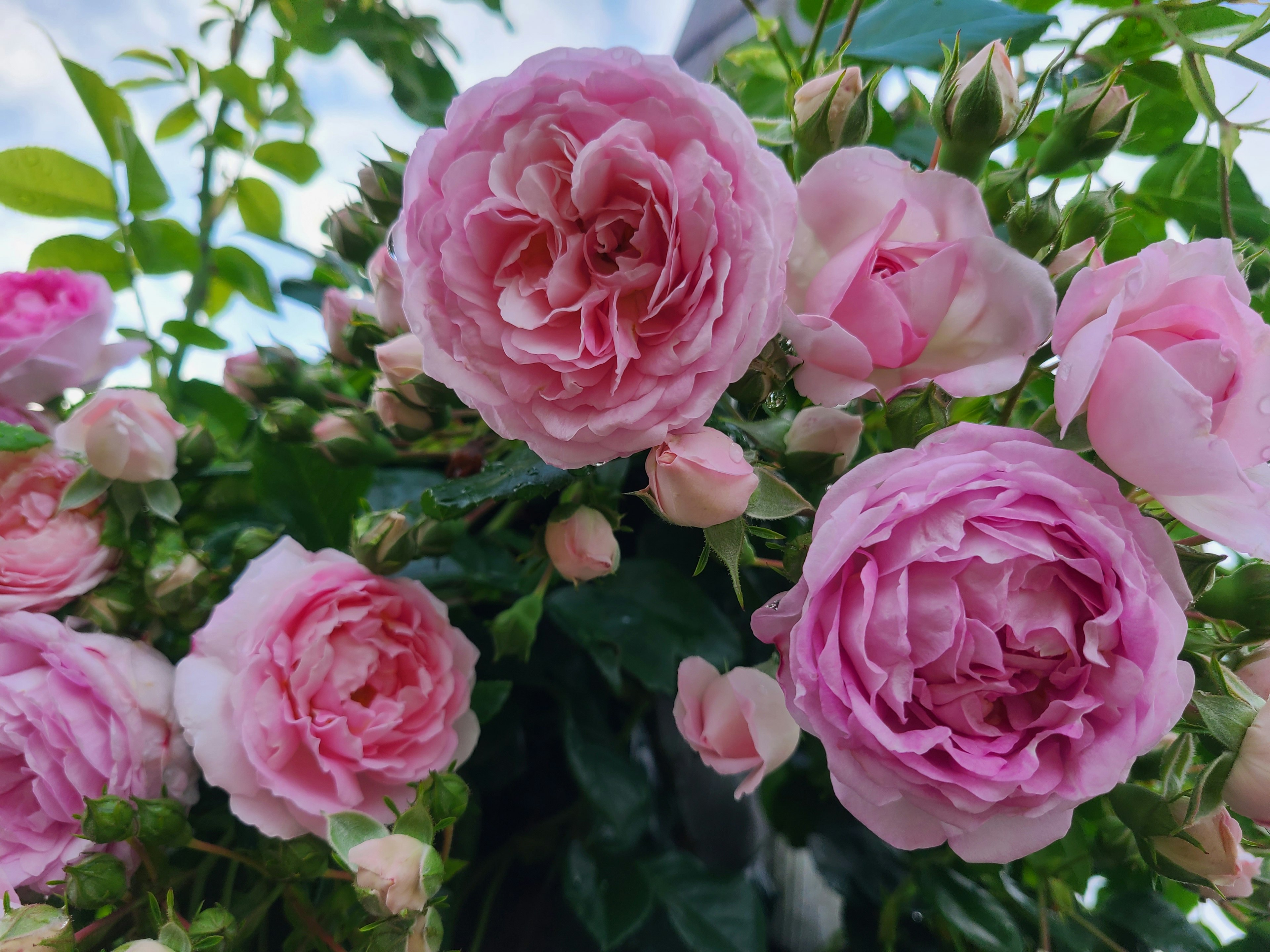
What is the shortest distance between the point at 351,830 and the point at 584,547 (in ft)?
0.55

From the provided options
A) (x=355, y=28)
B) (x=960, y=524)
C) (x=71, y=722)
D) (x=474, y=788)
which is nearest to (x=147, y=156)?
(x=355, y=28)

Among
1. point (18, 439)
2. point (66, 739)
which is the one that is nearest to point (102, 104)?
point (18, 439)

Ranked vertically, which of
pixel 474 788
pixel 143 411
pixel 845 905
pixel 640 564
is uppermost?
pixel 143 411

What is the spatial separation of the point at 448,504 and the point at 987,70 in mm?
312

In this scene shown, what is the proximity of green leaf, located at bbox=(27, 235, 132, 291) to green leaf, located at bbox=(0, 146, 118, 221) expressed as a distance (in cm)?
2

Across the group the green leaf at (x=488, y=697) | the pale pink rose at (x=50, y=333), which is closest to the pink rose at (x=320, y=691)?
the green leaf at (x=488, y=697)

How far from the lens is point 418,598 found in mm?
404

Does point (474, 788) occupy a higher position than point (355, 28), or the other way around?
point (355, 28)

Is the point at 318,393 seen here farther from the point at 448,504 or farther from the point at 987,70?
the point at 987,70

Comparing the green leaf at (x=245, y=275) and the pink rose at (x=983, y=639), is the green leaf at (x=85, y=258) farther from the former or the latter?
the pink rose at (x=983, y=639)

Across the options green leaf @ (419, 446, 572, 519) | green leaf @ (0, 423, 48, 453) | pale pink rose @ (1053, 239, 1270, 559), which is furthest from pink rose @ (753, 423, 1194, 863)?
green leaf @ (0, 423, 48, 453)

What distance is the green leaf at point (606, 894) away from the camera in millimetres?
444

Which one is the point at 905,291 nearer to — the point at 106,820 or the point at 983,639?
the point at 983,639

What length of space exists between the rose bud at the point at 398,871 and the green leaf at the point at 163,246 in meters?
0.53
